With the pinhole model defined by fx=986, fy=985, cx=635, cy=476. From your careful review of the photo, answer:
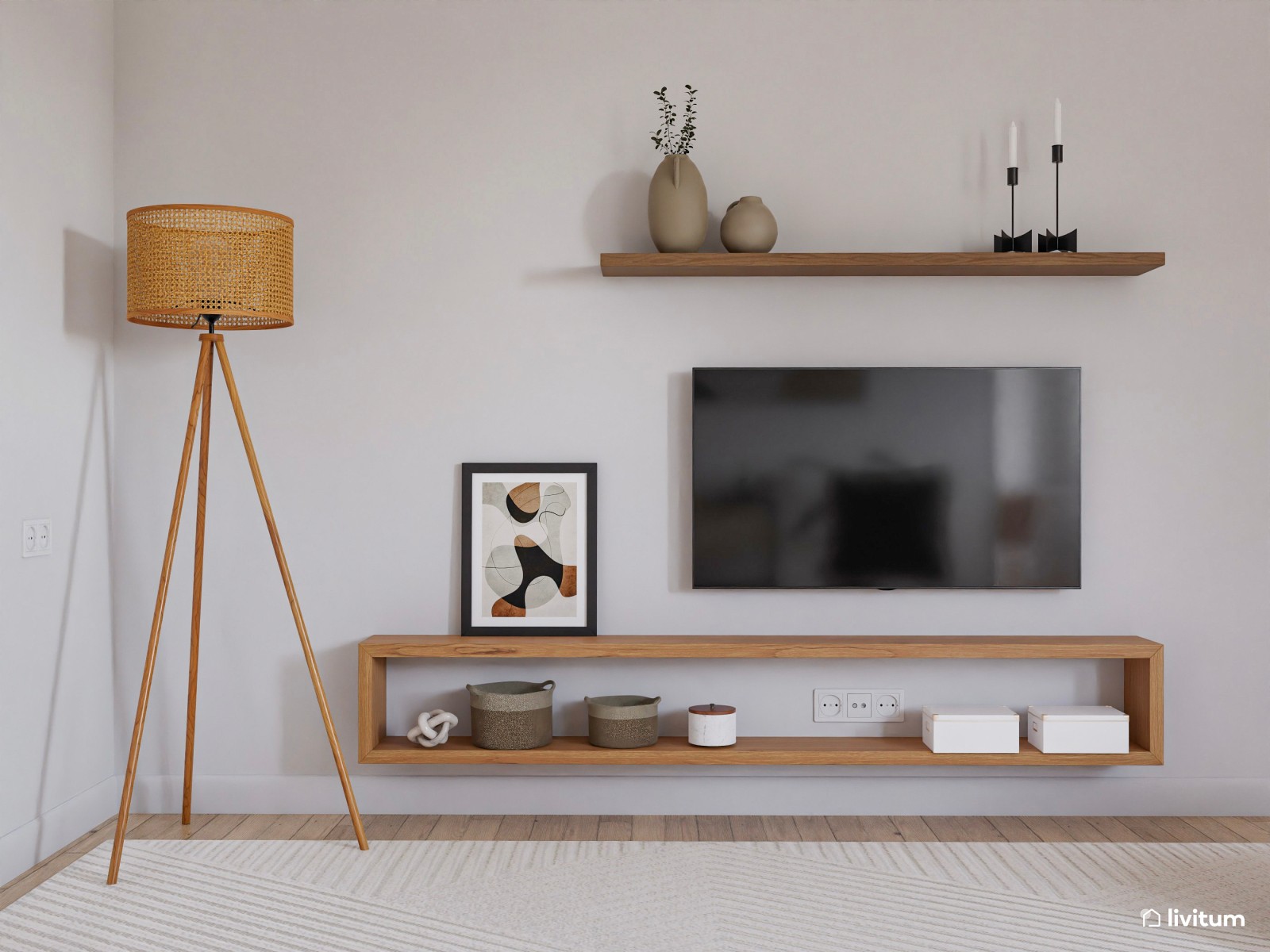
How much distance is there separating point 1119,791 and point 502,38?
2969 mm

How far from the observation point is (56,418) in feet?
8.99

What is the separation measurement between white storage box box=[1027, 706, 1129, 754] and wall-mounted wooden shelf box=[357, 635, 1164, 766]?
0.8 inches

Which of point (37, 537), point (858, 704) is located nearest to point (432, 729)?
point (37, 537)

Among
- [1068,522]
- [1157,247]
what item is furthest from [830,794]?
[1157,247]

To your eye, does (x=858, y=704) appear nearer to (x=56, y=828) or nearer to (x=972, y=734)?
(x=972, y=734)

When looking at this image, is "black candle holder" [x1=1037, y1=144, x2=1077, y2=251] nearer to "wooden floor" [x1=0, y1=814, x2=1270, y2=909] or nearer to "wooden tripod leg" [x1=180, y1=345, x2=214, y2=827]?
"wooden floor" [x1=0, y1=814, x2=1270, y2=909]

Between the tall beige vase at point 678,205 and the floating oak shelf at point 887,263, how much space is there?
5 cm

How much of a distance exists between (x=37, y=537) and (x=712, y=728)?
1923 millimetres

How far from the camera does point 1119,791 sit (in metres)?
3.00

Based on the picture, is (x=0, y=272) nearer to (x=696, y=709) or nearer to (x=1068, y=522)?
(x=696, y=709)

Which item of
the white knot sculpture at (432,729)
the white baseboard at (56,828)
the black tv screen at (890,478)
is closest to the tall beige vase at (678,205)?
the black tv screen at (890,478)

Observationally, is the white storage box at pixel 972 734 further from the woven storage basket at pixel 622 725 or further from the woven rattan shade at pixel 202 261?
the woven rattan shade at pixel 202 261

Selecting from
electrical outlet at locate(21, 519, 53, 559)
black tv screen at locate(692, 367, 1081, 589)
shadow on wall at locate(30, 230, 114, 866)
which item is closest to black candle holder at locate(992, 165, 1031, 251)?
black tv screen at locate(692, 367, 1081, 589)

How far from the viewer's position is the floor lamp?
101 inches
